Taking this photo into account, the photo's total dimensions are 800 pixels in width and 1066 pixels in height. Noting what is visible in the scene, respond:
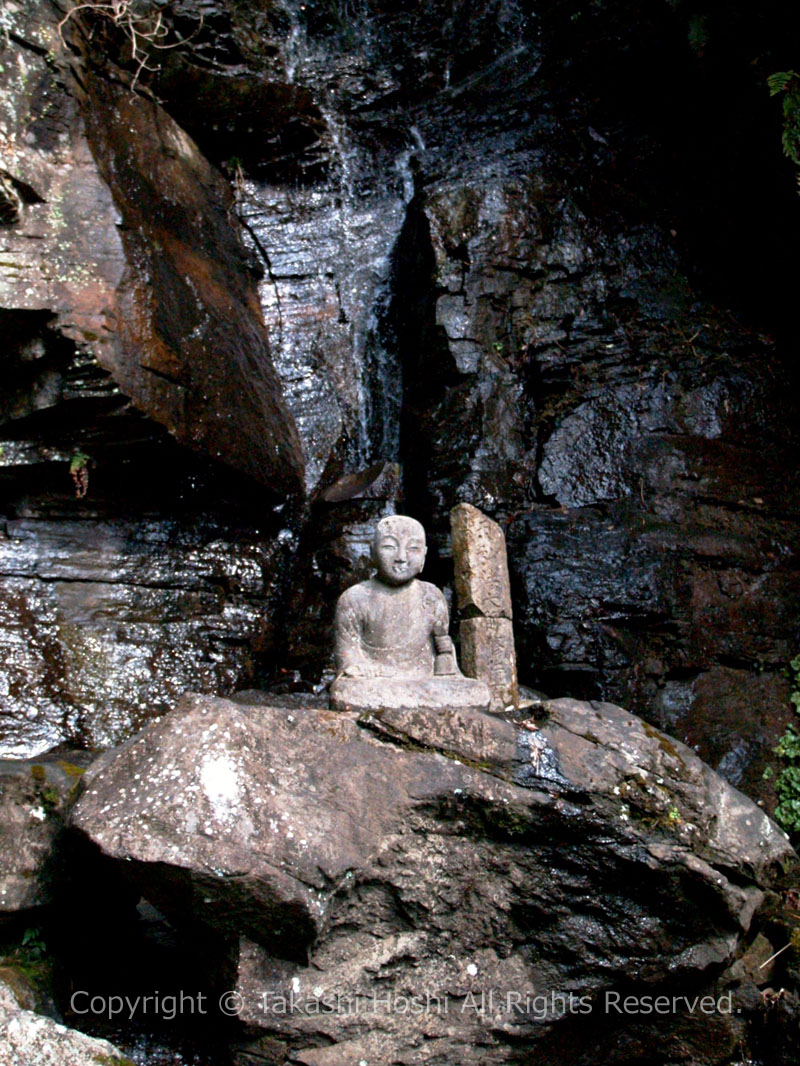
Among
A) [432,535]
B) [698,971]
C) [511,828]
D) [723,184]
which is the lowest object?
[698,971]

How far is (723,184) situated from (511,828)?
6.91 metres

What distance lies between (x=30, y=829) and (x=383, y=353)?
609cm

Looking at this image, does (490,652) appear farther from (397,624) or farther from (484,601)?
(397,624)

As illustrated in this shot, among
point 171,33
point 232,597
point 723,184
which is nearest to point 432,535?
point 232,597

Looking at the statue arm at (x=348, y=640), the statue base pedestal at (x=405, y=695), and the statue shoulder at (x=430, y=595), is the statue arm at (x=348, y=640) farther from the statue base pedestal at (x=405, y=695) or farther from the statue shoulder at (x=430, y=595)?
the statue shoulder at (x=430, y=595)

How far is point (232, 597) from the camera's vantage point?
25.8 feet

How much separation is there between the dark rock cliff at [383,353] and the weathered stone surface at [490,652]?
894 millimetres

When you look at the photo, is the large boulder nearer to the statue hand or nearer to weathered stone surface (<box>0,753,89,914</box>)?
the statue hand

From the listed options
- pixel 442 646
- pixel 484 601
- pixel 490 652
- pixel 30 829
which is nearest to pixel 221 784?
pixel 30 829

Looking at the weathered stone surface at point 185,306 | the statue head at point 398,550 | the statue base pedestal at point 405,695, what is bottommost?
the statue base pedestal at point 405,695

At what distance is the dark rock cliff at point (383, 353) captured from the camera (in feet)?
22.2

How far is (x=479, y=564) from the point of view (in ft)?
20.5

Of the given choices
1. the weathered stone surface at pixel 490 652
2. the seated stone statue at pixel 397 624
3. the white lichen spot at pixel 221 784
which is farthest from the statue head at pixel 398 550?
the white lichen spot at pixel 221 784

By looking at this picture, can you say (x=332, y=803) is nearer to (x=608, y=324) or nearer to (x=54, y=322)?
(x=54, y=322)
